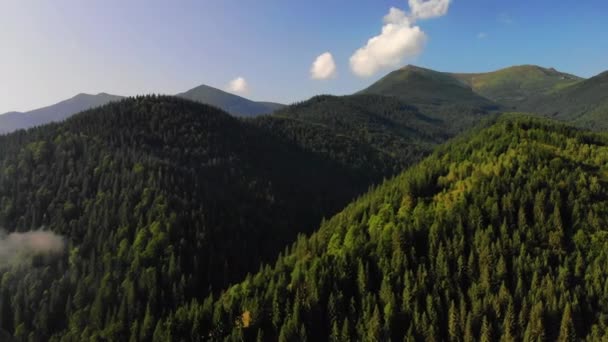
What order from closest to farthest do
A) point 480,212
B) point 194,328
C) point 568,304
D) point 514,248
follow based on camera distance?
point 568,304 < point 194,328 < point 514,248 < point 480,212

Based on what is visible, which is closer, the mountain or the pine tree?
the pine tree

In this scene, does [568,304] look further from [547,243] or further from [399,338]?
[399,338]

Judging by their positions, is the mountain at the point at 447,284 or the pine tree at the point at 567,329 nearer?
the pine tree at the point at 567,329

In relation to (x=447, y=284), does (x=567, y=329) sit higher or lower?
lower

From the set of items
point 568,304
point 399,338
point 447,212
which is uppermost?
point 447,212

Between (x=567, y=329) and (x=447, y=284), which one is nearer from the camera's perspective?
(x=567, y=329)

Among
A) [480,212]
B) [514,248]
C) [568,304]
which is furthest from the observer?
[480,212]

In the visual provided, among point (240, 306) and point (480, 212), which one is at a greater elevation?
point (480, 212)

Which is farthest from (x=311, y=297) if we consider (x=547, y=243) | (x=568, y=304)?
(x=547, y=243)
